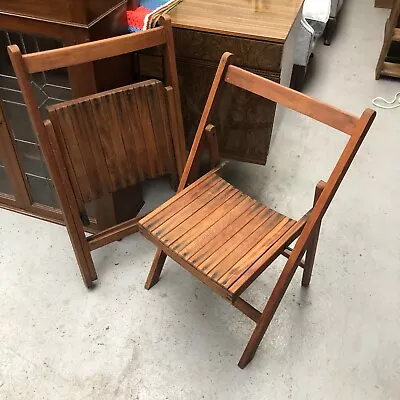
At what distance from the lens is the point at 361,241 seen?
1.74m

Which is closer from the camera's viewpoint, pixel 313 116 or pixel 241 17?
→ pixel 313 116

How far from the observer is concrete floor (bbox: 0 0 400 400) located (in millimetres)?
1326

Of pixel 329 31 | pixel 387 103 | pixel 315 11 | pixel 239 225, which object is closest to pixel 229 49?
pixel 239 225

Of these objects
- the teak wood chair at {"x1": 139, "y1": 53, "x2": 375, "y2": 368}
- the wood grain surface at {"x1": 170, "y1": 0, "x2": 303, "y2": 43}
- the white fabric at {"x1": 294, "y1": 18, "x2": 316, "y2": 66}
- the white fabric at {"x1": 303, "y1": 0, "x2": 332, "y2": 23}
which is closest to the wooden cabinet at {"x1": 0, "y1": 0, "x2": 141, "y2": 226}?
the wood grain surface at {"x1": 170, "y1": 0, "x2": 303, "y2": 43}

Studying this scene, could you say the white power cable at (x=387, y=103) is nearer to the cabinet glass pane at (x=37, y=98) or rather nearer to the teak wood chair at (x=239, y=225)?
the teak wood chair at (x=239, y=225)

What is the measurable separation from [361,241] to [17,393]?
1.24 metres

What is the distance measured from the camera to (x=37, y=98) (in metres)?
1.49

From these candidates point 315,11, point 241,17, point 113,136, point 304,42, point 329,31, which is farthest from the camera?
point 329,31

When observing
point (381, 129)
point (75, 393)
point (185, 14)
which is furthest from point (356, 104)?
point (75, 393)

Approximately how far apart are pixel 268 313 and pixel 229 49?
80 cm

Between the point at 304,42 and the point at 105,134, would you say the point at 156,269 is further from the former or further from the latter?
the point at 304,42

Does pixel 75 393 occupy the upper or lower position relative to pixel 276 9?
lower

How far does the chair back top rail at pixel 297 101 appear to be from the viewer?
110 cm

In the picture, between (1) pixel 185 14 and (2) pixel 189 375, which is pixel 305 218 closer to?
(2) pixel 189 375
